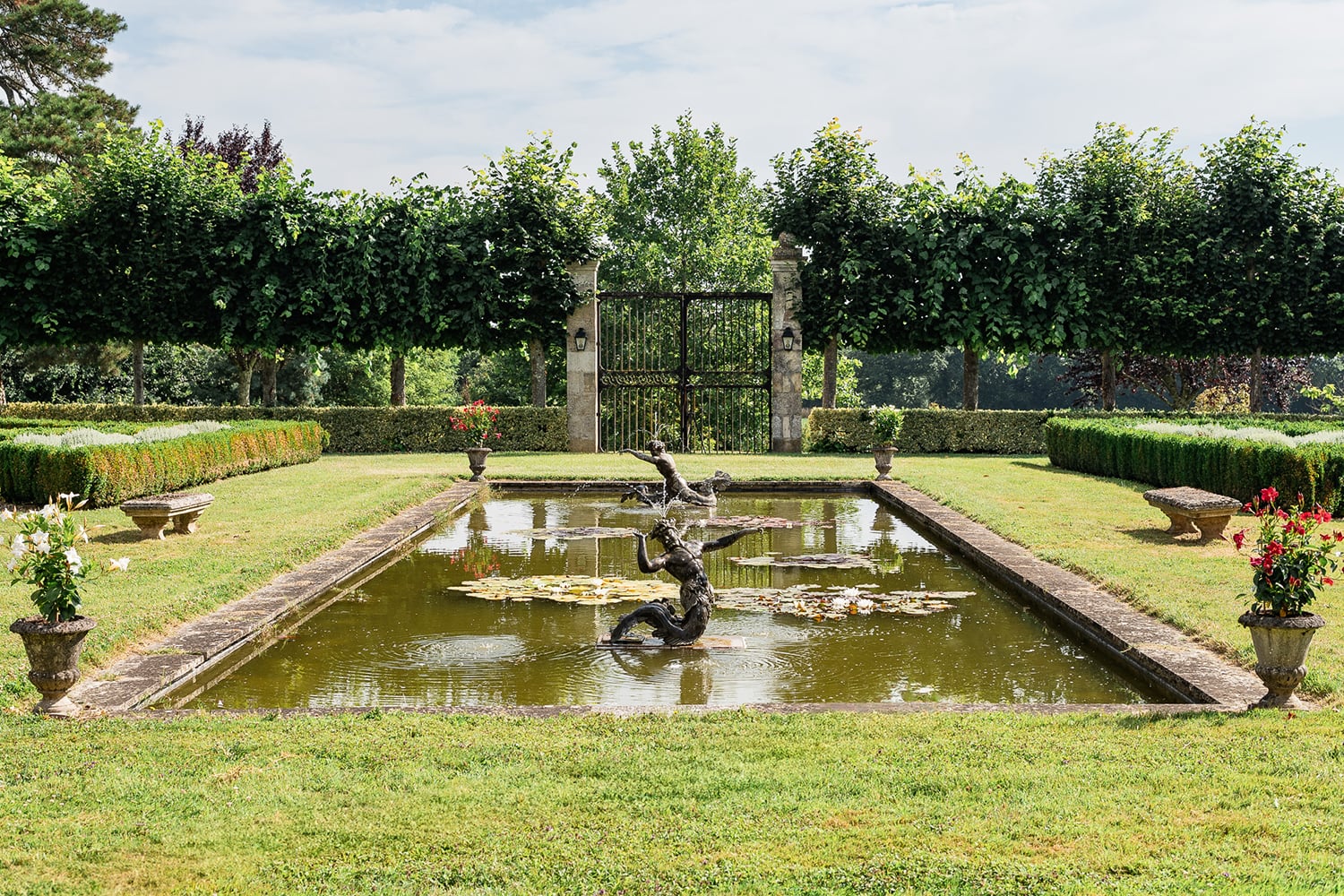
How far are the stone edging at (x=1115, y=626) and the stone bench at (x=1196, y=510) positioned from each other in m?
1.58

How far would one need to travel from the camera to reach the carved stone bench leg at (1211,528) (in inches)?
424

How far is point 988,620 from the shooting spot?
793 centimetres

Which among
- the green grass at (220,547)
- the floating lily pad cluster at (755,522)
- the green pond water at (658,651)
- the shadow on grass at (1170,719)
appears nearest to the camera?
the shadow on grass at (1170,719)

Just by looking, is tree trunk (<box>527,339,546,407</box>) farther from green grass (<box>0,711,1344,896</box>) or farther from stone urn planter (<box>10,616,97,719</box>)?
green grass (<box>0,711,1344,896</box>)

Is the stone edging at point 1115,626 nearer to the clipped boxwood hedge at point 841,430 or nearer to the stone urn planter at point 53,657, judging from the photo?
the stone urn planter at point 53,657

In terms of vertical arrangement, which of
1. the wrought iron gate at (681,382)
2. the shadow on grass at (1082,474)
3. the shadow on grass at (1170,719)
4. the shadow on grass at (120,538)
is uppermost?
the wrought iron gate at (681,382)

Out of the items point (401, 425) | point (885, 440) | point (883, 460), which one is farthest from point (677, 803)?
point (401, 425)

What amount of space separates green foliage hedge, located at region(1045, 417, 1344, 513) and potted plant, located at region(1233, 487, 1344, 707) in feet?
24.7

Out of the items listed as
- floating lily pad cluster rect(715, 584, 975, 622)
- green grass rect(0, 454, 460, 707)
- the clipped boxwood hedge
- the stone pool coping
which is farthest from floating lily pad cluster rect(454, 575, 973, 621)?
the clipped boxwood hedge

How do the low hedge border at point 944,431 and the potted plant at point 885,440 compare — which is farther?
the low hedge border at point 944,431

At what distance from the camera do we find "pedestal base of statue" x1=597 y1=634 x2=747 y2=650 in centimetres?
709

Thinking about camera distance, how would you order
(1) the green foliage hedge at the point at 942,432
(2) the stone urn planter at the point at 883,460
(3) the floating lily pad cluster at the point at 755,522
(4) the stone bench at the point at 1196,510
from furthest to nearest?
1. (1) the green foliage hedge at the point at 942,432
2. (2) the stone urn planter at the point at 883,460
3. (3) the floating lily pad cluster at the point at 755,522
4. (4) the stone bench at the point at 1196,510

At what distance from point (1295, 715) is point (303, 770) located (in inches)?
164

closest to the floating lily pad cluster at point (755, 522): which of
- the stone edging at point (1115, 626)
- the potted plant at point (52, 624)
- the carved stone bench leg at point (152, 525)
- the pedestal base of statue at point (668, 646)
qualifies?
the stone edging at point (1115, 626)
